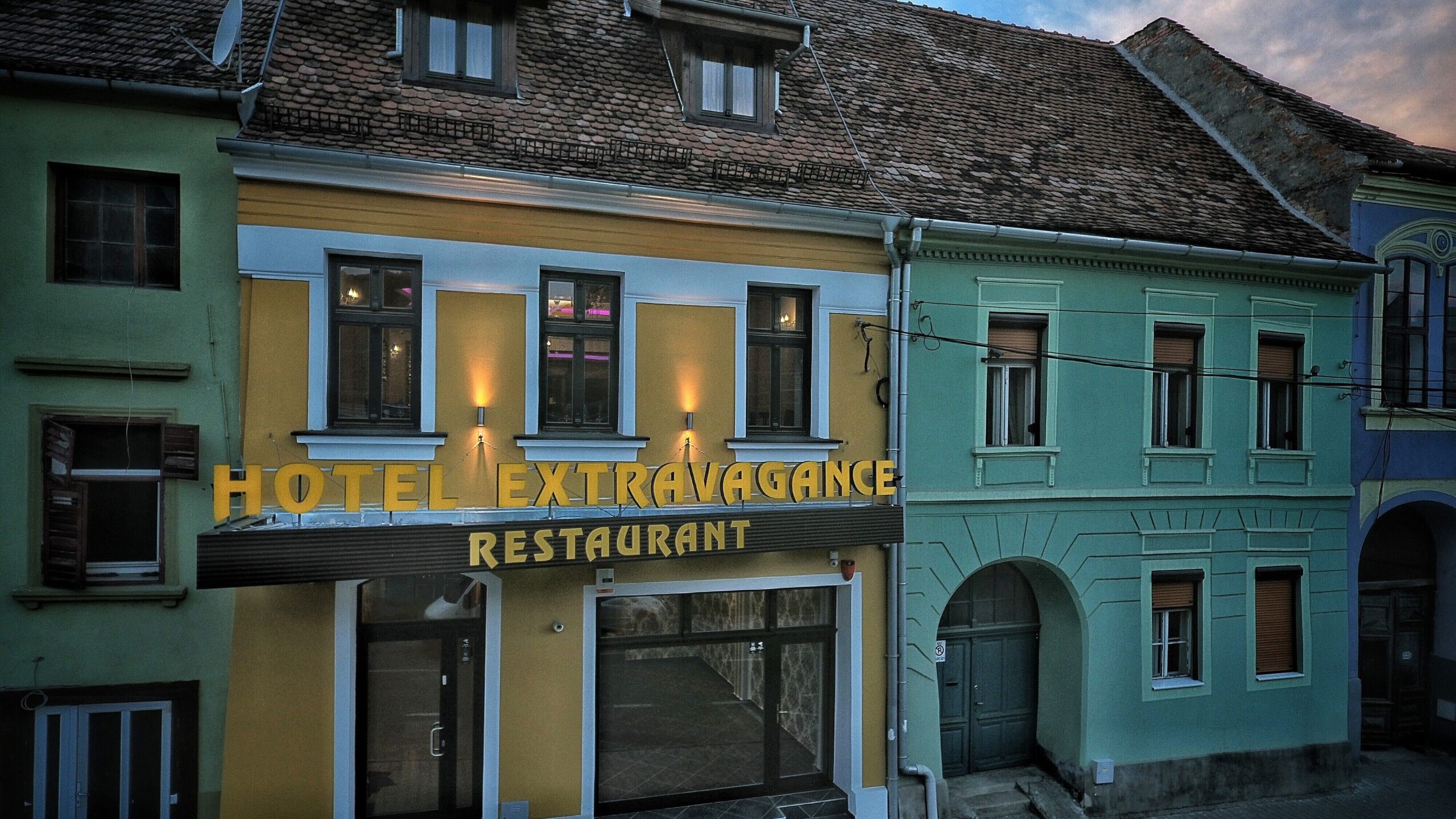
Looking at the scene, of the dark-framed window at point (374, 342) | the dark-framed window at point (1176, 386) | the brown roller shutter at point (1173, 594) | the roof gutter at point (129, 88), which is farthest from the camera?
the dark-framed window at point (1176, 386)

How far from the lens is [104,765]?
805 cm

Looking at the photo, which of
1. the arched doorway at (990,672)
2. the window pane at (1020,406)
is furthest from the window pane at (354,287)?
the arched doorway at (990,672)

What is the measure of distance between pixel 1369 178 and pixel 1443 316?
99.6 inches

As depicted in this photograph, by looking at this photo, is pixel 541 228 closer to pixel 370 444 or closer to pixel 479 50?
pixel 479 50

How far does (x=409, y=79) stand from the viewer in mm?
9211

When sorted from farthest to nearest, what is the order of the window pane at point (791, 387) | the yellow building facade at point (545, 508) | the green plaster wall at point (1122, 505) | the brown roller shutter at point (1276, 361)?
the brown roller shutter at point (1276, 361) < the green plaster wall at point (1122, 505) < the window pane at point (791, 387) < the yellow building facade at point (545, 508)

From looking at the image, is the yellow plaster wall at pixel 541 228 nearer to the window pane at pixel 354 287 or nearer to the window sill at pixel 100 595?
the window pane at pixel 354 287

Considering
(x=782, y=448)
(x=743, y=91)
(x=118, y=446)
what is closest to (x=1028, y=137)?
(x=743, y=91)

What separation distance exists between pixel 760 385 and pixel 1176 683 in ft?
23.5

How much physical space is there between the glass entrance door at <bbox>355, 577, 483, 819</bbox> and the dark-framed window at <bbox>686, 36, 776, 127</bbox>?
646 centimetres

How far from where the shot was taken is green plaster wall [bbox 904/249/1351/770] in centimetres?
1035

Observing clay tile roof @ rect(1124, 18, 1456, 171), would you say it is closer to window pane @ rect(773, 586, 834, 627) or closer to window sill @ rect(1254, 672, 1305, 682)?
window sill @ rect(1254, 672, 1305, 682)

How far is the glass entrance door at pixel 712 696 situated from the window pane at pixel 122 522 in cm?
455

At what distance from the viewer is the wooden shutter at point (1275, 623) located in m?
11.8
